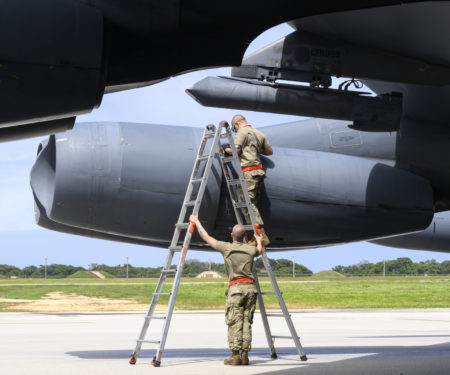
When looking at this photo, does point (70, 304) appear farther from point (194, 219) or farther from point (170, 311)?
point (194, 219)

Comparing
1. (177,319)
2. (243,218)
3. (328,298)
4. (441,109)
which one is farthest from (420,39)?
(328,298)

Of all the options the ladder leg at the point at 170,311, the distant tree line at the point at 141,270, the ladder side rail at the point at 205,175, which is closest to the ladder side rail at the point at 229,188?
the ladder side rail at the point at 205,175

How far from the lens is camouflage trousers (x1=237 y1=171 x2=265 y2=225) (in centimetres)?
749

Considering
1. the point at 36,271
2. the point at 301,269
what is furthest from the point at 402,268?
the point at 36,271

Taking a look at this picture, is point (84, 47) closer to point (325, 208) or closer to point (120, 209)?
point (120, 209)

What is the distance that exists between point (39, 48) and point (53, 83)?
0.68ft

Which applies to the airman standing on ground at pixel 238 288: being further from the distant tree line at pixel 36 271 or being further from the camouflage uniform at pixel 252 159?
the distant tree line at pixel 36 271

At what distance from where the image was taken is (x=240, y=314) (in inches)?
293

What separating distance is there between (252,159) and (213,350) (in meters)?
3.03

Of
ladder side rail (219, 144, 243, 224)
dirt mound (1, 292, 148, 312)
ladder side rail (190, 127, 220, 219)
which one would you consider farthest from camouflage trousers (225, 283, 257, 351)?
dirt mound (1, 292, 148, 312)

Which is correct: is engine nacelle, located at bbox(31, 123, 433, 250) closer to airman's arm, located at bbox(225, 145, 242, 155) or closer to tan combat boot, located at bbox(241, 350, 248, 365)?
airman's arm, located at bbox(225, 145, 242, 155)

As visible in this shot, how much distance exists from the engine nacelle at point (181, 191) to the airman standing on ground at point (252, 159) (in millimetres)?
133

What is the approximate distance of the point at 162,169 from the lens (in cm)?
732

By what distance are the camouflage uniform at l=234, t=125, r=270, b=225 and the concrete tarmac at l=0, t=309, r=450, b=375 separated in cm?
179
